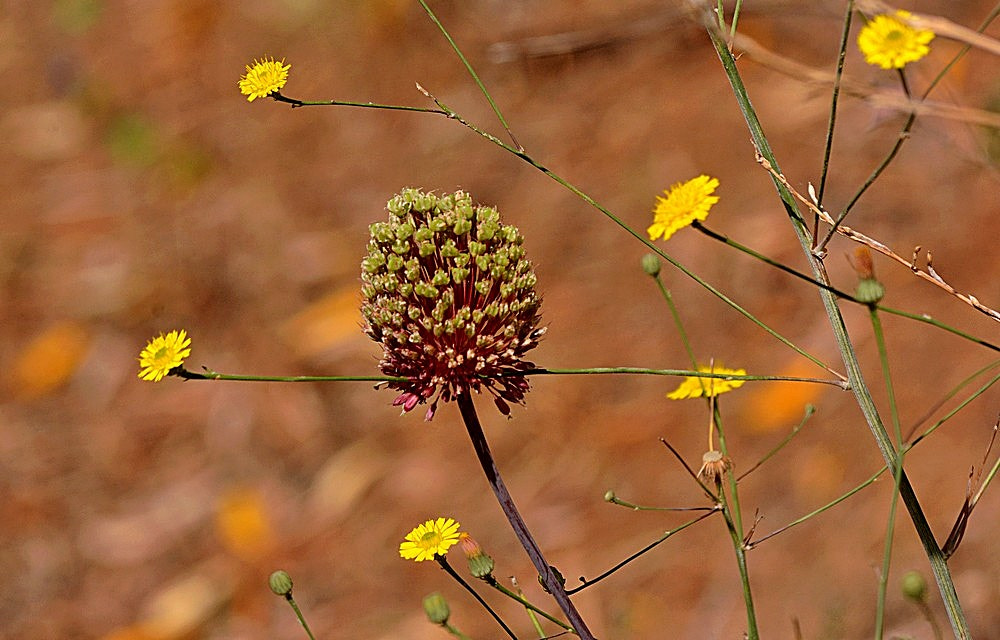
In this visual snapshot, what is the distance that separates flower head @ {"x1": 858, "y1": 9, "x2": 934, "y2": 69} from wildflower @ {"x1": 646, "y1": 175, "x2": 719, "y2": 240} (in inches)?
7.3

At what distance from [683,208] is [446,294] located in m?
0.34

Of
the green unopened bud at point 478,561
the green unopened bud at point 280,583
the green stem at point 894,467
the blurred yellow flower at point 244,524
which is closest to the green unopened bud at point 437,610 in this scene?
the green unopened bud at point 478,561

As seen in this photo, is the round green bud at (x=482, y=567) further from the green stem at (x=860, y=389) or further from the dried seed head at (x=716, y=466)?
the green stem at (x=860, y=389)

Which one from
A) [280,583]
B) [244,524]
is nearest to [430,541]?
[280,583]

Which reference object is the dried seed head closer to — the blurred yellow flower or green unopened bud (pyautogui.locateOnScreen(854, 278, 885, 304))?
green unopened bud (pyautogui.locateOnScreen(854, 278, 885, 304))

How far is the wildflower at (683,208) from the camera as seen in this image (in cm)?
104

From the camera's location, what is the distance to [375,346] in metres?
3.29

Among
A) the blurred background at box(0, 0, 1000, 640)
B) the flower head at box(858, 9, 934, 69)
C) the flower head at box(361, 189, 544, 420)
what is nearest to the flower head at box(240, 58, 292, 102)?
the flower head at box(361, 189, 544, 420)

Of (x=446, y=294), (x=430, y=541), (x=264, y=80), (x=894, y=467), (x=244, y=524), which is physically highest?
(x=244, y=524)

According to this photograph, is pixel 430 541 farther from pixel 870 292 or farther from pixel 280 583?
pixel 870 292

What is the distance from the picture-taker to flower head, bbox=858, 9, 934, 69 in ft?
3.14

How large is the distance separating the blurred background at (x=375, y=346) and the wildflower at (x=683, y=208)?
1556mm

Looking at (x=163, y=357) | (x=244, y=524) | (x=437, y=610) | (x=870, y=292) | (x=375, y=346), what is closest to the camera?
(x=870, y=292)

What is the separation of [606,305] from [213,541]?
1341 millimetres
